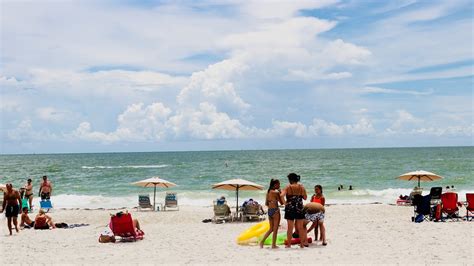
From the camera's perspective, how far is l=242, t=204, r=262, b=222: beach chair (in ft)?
51.1

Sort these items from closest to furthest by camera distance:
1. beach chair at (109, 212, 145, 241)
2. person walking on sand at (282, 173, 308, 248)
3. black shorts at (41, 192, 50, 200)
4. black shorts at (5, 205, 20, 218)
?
person walking on sand at (282, 173, 308, 248), beach chair at (109, 212, 145, 241), black shorts at (5, 205, 20, 218), black shorts at (41, 192, 50, 200)

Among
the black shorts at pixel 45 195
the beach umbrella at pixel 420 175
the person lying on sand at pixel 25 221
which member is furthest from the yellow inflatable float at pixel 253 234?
the beach umbrella at pixel 420 175

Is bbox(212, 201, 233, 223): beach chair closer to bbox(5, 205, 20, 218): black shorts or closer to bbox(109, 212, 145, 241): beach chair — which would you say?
bbox(109, 212, 145, 241): beach chair

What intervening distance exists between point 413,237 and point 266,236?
3628 mm

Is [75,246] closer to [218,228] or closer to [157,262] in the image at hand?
[157,262]

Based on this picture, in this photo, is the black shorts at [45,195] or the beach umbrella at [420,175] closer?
the black shorts at [45,195]

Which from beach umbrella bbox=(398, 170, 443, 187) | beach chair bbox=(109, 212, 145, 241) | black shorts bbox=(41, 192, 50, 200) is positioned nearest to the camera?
beach chair bbox=(109, 212, 145, 241)

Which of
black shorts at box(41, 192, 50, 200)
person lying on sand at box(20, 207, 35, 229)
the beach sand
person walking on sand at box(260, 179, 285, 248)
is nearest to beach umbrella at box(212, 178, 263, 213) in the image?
the beach sand

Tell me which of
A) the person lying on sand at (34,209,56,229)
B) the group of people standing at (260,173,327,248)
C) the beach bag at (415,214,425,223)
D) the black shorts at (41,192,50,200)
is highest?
the group of people standing at (260,173,327,248)

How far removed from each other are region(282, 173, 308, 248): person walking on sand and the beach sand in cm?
29

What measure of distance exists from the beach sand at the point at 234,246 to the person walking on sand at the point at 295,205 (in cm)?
29

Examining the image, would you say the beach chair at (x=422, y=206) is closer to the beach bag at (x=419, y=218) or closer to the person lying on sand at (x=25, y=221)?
the beach bag at (x=419, y=218)

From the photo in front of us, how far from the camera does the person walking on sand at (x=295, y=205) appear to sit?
31.8ft

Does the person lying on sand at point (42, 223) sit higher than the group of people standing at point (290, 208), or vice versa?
the group of people standing at point (290, 208)
